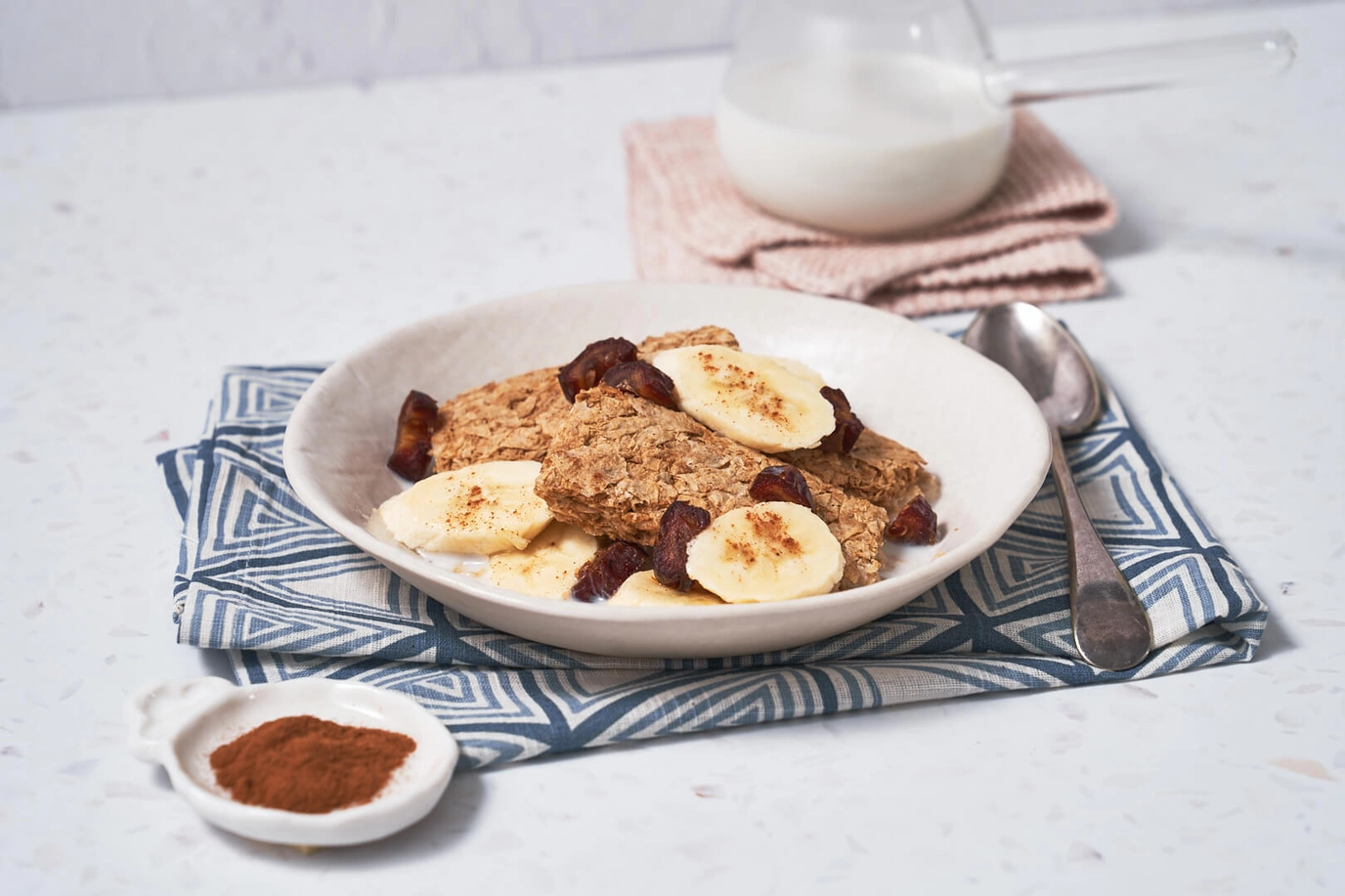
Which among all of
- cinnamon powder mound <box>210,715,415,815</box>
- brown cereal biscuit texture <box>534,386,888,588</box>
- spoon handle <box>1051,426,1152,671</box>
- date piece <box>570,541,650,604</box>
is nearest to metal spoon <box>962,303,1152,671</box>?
spoon handle <box>1051,426,1152,671</box>

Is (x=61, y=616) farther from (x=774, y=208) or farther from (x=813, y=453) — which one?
(x=774, y=208)

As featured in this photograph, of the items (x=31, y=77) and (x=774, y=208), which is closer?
(x=774, y=208)

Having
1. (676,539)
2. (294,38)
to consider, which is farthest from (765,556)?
(294,38)

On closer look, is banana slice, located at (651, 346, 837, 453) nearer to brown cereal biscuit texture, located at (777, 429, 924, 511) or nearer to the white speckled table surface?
brown cereal biscuit texture, located at (777, 429, 924, 511)

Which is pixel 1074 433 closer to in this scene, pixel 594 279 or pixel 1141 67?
pixel 1141 67

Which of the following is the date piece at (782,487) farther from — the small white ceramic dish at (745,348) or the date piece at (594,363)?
the date piece at (594,363)

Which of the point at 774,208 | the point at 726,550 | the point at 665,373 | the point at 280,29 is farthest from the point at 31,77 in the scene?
the point at 726,550
